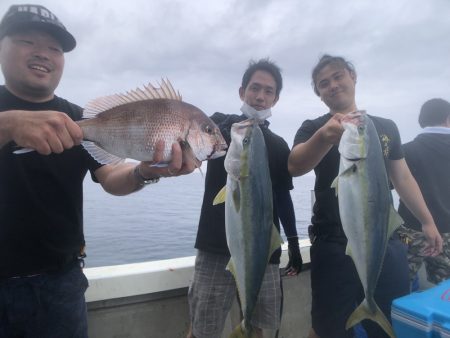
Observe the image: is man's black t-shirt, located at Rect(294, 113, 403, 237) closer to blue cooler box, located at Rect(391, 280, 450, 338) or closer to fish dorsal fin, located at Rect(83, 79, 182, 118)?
blue cooler box, located at Rect(391, 280, 450, 338)

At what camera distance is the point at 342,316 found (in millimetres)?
2898

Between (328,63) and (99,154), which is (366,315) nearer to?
(99,154)

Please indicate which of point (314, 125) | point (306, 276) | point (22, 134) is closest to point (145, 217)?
point (306, 276)

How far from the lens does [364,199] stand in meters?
2.28

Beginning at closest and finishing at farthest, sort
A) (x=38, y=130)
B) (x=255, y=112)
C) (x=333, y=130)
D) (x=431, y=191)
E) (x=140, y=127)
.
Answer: (x=38, y=130) → (x=140, y=127) → (x=333, y=130) → (x=255, y=112) → (x=431, y=191)

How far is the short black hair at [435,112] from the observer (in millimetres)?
4160

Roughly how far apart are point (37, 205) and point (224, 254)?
1614 millimetres

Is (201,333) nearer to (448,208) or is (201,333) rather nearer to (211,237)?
(211,237)

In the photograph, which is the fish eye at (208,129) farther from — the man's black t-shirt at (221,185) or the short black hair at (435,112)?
the short black hair at (435,112)

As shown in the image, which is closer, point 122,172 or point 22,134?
point 22,134

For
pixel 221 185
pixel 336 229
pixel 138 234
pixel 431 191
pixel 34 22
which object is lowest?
pixel 138 234

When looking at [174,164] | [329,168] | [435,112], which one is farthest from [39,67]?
[435,112]

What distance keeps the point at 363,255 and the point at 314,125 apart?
4.45 feet

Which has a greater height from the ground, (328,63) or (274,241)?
(328,63)
